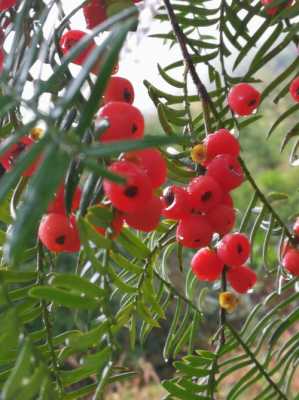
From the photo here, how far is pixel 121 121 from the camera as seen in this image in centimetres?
42

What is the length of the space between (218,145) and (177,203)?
0.06 m

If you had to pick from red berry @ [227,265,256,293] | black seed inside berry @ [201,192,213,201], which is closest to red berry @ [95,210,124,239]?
black seed inside berry @ [201,192,213,201]

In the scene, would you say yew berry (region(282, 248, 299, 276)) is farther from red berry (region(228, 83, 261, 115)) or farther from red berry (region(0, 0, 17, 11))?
red berry (region(0, 0, 17, 11))

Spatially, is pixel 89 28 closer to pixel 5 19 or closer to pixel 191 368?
pixel 5 19

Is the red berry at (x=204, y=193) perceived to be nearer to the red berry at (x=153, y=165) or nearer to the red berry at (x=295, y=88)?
the red berry at (x=153, y=165)

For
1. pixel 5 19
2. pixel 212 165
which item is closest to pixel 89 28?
pixel 5 19

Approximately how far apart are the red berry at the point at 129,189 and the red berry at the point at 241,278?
0.24 meters

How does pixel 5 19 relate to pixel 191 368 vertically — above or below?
above

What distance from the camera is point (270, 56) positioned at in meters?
0.71

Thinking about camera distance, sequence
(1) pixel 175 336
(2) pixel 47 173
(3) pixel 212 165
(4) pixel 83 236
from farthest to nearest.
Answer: (1) pixel 175 336, (3) pixel 212 165, (4) pixel 83 236, (2) pixel 47 173

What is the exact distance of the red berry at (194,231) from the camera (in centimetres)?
55

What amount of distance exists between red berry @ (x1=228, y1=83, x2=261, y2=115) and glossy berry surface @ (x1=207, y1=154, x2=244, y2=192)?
14cm

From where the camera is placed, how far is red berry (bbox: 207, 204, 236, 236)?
56 centimetres

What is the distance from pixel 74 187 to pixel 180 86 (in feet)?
1.04
